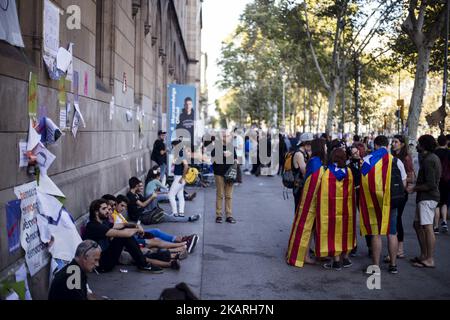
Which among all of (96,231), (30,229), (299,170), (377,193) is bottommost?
(96,231)

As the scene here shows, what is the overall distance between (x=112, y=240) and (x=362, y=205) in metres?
3.35

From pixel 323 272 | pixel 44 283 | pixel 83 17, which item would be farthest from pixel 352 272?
pixel 83 17

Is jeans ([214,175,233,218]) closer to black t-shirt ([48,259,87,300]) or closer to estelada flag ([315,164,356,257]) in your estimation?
estelada flag ([315,164,356,257])

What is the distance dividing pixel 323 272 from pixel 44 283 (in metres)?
3.75

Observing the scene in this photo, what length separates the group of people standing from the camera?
815 centimetres

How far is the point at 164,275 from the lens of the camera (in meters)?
8.00

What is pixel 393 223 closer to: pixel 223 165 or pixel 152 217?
pixel 223 165

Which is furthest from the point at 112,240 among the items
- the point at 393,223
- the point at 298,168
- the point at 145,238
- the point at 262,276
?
the point at 393,223

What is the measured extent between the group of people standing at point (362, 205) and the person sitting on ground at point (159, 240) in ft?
5.30

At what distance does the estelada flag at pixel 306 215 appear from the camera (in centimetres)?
852

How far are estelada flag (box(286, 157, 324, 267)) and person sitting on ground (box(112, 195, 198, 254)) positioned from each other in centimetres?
166

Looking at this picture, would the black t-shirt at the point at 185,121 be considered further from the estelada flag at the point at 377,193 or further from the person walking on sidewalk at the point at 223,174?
the estelada flag at the point at 377,193

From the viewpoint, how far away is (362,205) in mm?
8281
